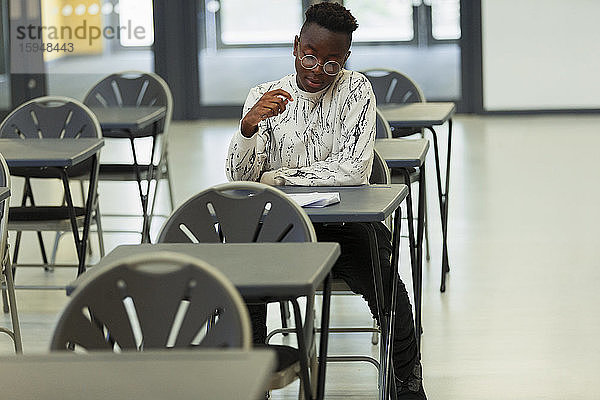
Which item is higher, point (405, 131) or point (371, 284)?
point (405, 131)

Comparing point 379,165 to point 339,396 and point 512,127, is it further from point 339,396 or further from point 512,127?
point 512,127

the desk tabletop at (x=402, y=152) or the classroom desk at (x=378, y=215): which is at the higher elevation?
the desk tabletop at (x=402, y=152)

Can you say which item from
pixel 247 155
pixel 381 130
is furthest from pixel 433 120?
pixel 247 155

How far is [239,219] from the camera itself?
2904 millimetres

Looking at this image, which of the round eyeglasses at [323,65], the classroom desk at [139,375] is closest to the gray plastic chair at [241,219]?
the round eyeglasses at [323,65]

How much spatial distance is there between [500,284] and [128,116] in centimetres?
213

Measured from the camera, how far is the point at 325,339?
8.54ft

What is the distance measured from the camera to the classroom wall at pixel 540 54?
10625mm

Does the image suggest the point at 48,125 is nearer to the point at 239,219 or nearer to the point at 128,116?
the point at 128,116

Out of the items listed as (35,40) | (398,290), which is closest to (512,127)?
(35,40)

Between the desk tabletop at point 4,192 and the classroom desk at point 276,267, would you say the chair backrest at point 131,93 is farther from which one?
the classroom desk at point 276,267

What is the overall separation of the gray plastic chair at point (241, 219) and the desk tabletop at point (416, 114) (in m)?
2.42

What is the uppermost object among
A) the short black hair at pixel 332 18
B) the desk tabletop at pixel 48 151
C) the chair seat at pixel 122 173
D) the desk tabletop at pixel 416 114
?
the short black hair at pixel 332 18

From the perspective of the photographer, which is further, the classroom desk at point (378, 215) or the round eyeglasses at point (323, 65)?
the round eyeglasses at point (323, 65)
